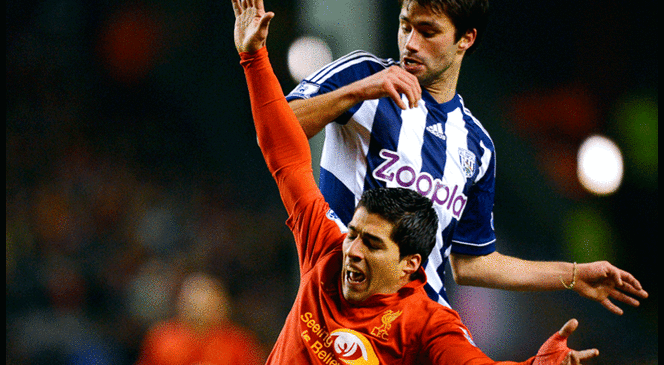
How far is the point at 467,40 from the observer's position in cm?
215

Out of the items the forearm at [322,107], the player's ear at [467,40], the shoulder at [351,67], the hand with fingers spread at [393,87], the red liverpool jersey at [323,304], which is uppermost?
the player's ear at [467,40]

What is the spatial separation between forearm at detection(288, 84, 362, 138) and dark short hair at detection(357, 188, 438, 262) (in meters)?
0.28

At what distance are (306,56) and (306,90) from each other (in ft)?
13.3

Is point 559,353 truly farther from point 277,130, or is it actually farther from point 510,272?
point 510,272

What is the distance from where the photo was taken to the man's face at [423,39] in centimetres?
198

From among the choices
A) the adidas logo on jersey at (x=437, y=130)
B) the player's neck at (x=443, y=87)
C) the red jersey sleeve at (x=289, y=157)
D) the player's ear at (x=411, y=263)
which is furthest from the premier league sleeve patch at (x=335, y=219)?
the player's neck at (x=443, y=87)

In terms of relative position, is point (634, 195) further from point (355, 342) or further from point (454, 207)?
point (355, 342)

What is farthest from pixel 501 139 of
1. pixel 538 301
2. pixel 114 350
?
pixel 114 350

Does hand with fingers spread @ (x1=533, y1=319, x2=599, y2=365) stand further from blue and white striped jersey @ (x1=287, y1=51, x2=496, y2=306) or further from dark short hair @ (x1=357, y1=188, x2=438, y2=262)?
blue and white striped jersey @ (x1=287, y1=51, x2=496, y2=306)

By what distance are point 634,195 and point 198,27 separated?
4750 mm

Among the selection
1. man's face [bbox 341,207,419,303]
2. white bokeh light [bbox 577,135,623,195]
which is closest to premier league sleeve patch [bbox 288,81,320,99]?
man's face [bbox 341,207,419,303]

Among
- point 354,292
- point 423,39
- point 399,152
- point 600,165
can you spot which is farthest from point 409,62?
point 600,165

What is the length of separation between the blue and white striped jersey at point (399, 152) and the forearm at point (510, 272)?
0.24m

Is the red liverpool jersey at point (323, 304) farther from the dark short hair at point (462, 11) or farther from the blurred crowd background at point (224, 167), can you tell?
the blurred crowd background at point (224, 167)
